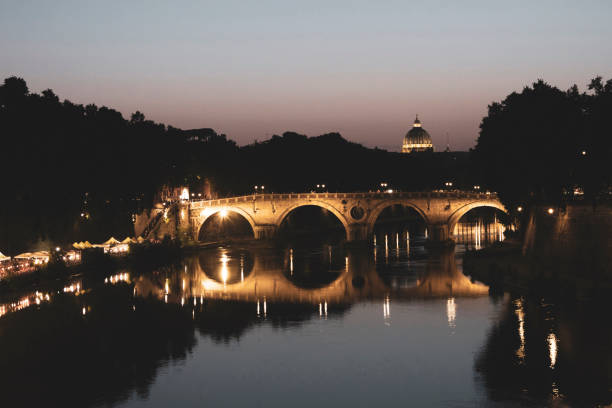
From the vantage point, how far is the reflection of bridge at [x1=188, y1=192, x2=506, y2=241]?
79812 millimetres

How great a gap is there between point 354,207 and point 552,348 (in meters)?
50.2

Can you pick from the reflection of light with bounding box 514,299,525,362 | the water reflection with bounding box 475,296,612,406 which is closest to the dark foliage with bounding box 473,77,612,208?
the reflection of light with bounding box 514,299,525,362

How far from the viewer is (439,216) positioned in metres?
80.2

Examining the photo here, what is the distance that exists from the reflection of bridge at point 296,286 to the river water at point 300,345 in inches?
8.3

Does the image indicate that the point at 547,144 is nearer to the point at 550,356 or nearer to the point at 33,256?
the point at 550,356

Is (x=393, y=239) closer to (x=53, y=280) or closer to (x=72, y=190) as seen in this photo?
(x=72, y=190)

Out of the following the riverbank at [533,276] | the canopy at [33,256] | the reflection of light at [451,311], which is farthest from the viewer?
the canopy at [33,256]

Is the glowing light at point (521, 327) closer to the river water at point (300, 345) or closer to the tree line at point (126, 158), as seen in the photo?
the river water at point (300, 345)

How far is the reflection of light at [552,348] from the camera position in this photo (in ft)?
104

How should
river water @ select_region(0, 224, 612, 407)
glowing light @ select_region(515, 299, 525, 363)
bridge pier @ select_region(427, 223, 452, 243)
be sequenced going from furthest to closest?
bridge pier @ select_region(427, 223, 452, 243), glowing light @ select_region(515, 299, 525, 363), river water @ select_region(0, 224, 612, 407)

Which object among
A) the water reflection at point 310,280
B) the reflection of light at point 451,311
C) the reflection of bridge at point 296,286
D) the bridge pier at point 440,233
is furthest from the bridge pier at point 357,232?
the reflection of light at point 451,311

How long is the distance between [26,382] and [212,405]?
788 cm

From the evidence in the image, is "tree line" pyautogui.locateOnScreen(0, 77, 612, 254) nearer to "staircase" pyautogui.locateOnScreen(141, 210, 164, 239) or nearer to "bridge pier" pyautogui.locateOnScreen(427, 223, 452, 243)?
"staircase" pyautogui.locateOnScreen(141, 210, 164, 239)

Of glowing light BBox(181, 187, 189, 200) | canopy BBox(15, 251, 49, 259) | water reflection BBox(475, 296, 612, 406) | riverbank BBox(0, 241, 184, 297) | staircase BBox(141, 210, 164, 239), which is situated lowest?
water reflection BBox(475, 296, 612, 406)
